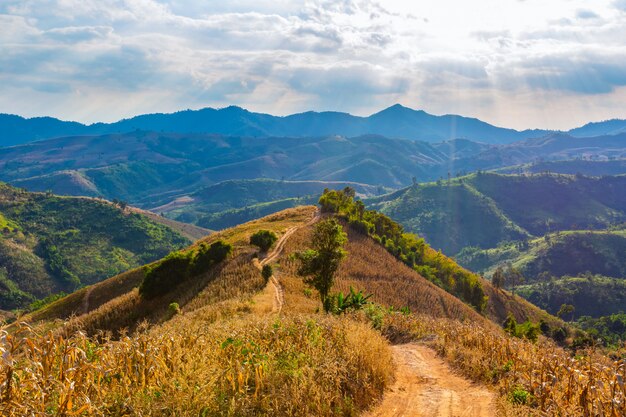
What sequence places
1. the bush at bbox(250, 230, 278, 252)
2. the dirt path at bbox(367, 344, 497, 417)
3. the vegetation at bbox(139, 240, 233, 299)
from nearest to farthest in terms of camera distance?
the dirt path at bbox(367, 344, 497, 417) → the vegetation at bbox(139, 240, 233, 299) → the bush at bbox(250, 230, 278, 252)

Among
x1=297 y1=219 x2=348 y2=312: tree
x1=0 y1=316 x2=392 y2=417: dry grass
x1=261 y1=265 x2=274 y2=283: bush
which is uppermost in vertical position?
x1=0 y1=316 x2=392 y2=417: dry grass

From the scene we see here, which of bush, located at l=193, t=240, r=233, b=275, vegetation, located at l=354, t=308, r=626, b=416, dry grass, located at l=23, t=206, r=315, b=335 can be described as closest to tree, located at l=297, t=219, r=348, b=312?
dry grass, located at l=23, t=206, r=315, b=335

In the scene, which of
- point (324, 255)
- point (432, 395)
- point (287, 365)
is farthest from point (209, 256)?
point (287, 365)

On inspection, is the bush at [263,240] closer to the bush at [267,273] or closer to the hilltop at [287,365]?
the bush at [267,273]

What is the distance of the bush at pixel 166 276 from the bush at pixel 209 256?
1.01 m

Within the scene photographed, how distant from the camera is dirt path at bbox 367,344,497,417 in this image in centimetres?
1040

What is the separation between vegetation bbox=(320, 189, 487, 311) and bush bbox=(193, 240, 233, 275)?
38664 millimetres

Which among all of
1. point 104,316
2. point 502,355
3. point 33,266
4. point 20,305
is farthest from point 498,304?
point 33,266

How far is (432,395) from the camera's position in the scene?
38.1 feet

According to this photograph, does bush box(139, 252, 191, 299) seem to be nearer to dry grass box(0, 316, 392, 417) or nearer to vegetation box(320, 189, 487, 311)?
dry grass box(0, 316, 392, 417)

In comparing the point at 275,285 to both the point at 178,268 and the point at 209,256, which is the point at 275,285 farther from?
the point at 178,268

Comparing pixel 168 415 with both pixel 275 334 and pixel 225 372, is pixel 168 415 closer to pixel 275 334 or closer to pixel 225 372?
pixel 225 372

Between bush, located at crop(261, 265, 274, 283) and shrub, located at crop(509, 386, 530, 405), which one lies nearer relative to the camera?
shrub, located at crop(509, 386, 530, 405)

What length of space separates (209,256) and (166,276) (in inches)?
216
